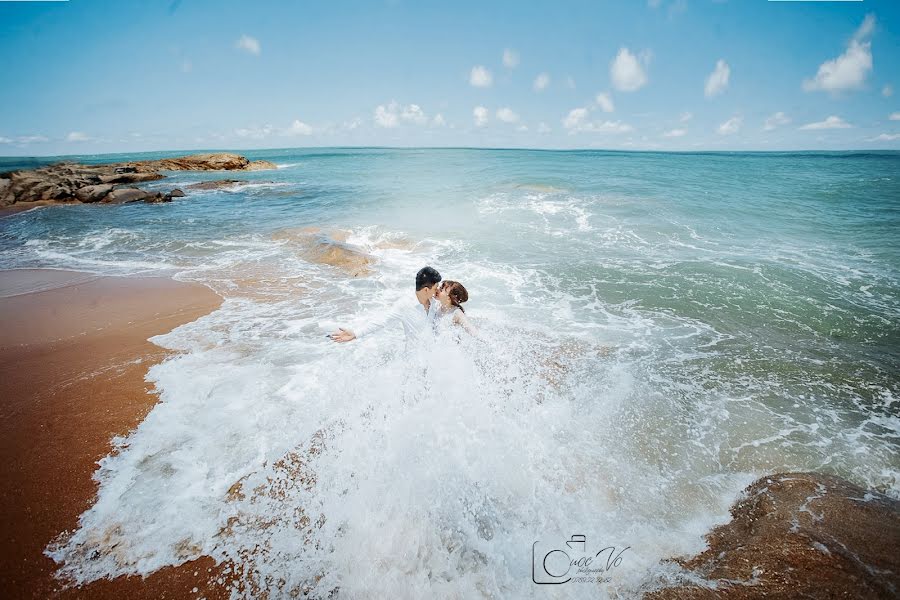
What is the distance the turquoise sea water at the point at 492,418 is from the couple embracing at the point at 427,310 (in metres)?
0.27

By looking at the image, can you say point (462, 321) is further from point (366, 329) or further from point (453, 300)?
point (366, 329)

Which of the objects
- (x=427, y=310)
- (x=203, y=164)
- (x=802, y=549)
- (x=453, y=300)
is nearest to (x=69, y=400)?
(x=427, y=310)

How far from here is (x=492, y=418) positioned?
4438 millimetres

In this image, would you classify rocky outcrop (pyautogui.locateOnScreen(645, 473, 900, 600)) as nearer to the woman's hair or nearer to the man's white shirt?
the woman's hair

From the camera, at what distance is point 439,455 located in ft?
12.8

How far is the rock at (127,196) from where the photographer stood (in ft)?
80.6

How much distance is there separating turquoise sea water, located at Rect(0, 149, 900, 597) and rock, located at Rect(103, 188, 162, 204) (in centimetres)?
1664

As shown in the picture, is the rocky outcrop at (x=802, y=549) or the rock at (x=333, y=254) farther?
the rock at (x=333, y=254)

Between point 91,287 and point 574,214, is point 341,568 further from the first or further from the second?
point 574,214

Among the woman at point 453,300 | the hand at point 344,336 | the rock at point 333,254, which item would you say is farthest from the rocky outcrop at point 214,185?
the woman at point 453,300

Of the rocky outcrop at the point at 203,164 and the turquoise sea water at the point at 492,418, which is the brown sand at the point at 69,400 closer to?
the turquoise sea water at the point at 492,418

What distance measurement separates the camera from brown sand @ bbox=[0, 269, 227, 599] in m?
2.90

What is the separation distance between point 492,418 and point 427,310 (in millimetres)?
1569

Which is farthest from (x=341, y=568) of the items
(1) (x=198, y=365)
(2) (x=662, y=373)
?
(2) (x=662, y=373)
